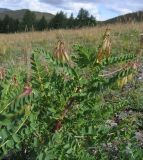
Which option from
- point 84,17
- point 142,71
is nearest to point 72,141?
point 142,71

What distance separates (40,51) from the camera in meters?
2.30

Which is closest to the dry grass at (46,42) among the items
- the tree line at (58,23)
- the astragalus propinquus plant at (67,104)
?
the tree line at (58,23)

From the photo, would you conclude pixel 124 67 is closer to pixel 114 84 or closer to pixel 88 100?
pixel 114 84

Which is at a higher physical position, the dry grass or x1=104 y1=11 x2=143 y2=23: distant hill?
x1=104 y1=11 x2=143 y2=23: distant hill

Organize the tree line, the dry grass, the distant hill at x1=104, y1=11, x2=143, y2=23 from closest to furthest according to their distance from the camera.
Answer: the dry grass
the distant hill at x1=104, y1=11, x2=143, y2=23
the tree line

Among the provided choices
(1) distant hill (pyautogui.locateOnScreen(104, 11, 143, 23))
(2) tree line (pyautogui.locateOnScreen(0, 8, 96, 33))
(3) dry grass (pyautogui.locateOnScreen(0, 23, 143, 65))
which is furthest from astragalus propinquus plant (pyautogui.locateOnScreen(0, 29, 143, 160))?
(1) distant hill (pyautogui.locateOnScreen(104, 11, 143, 23))

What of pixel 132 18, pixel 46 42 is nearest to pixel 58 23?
pixel 132 18

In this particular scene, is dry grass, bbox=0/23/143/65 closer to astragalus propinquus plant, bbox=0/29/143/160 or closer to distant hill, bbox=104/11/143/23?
distant hill, bbox=104/11/143/23

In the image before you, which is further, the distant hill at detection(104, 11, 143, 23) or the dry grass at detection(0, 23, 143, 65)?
the distant hill at detection(104, 11, 143, 23)

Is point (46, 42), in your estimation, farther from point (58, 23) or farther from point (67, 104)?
point (58, 23)

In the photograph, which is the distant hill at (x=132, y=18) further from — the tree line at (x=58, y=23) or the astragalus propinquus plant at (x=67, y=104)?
the astragalus propinquus plant at (x=67, y=104)

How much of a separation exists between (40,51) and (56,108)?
1.05 feet

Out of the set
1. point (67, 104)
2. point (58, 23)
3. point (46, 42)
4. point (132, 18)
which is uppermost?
point (67, 104)

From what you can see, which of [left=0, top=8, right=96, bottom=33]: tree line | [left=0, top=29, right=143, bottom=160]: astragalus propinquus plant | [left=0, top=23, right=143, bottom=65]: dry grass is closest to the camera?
[left=0, top=29, right=143, bottom=160]: astragalus propinquus plant
